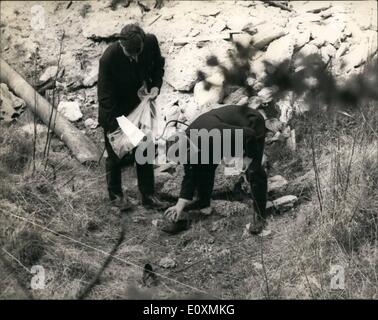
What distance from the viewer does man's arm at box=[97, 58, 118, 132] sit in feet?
16.9

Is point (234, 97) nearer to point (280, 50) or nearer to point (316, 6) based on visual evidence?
point (280, 50)

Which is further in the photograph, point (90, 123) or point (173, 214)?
point (90, 123)

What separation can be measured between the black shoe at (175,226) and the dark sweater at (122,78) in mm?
894

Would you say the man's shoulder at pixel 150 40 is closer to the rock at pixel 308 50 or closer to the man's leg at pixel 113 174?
the man's leg at pixel 113 174

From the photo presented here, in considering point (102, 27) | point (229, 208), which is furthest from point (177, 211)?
point (102, 27)

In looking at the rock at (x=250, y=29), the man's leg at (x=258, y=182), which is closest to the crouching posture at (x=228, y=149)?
the man's leg at (x=258, y=182)

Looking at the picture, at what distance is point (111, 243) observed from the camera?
5.02 metres

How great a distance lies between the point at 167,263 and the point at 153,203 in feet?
2.08

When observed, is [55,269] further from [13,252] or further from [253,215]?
[253,215]

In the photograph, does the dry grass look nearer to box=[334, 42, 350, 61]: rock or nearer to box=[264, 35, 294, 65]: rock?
box=[334, 42, 350, 61]: rock

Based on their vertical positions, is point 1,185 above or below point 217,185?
above

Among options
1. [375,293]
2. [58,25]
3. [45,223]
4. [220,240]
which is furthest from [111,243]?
[58,25]

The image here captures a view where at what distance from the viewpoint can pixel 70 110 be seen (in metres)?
5.84
